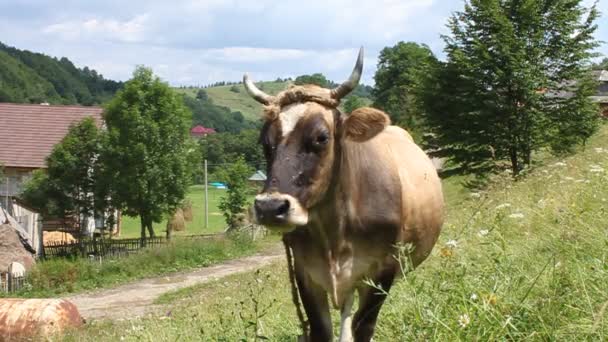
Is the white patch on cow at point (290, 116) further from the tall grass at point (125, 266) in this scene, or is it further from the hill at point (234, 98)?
the hill at point (234, 98)

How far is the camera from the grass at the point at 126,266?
25.6 meters

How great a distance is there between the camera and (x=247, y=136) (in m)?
76.7

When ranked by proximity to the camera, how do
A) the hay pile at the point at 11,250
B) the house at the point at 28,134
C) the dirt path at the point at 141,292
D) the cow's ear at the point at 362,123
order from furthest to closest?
1. the house at the point at 28,134
2. the hay pile at the point at 11,250
3. the dirt path at the point at 141,292
4. the cow's ear at the point at 362,123

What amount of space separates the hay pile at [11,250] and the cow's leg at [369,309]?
84.6 ft

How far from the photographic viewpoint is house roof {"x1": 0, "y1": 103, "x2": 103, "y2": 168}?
162ft

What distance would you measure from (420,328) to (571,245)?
1.28 metres

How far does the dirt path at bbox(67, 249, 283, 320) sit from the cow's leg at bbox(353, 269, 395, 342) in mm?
14525

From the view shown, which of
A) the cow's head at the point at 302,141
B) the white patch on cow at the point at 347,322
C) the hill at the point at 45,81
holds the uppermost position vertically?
the hill at the point at 45,81

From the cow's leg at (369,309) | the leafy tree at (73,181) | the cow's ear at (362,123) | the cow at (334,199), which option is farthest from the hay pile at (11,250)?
the cow's ear at (362,123)

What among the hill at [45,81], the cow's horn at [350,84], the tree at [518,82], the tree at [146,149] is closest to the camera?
the cow's horn at [350,84]

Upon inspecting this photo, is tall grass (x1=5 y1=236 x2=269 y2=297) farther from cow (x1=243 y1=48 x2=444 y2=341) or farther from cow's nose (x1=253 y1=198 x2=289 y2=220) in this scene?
cow's nose (x1=253 y1=198 x2=289 y2=220)

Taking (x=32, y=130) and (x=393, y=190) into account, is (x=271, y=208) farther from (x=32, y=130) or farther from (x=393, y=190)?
(x=32, y=130)

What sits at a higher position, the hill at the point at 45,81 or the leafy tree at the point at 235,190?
the hill at the point at 45,81

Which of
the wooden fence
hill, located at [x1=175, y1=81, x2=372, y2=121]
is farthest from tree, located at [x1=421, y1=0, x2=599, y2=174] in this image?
hill, located at [x1=175, y1=81, x2=372, y2=121]
